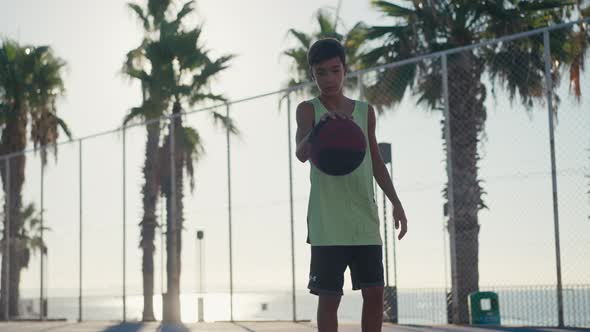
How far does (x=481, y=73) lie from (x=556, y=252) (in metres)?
6.88

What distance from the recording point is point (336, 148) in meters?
3.81

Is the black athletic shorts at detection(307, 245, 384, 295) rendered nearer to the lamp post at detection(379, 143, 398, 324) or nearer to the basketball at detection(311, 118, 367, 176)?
the basketball at detection(311, 118, 367, 176)

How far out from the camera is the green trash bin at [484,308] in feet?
35.4

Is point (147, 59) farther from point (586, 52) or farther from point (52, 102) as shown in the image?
point (586, 52)

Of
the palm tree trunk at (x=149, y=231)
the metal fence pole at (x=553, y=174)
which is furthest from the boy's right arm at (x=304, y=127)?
the palm tree trunk at (x=149, y=231)

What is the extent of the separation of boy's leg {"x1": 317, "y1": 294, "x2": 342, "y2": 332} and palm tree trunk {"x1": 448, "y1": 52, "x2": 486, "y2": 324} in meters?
12.2

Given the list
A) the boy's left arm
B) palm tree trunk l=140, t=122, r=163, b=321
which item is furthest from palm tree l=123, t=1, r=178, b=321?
the boy's left arm

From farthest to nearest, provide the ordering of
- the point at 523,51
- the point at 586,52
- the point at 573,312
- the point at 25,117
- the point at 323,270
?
the point at 25,117
the point at 523,51
the point at 586,52
the point at 573,312
the point at 323,270

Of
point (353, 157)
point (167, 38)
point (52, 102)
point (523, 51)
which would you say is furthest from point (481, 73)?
point (52, 102)

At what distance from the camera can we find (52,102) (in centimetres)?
2795

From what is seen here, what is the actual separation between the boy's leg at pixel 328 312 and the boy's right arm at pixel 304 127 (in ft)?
1.87

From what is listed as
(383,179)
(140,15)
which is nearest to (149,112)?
(140,15)

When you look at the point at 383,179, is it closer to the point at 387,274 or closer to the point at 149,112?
the point at 387,274

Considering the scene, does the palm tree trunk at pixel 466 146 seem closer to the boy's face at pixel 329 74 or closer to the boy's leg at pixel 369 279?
the boy's leg at pixel 369 279
